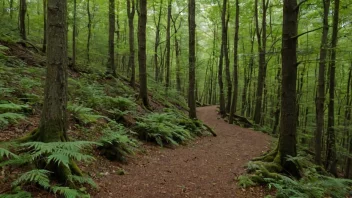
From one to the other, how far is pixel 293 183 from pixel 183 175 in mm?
2450

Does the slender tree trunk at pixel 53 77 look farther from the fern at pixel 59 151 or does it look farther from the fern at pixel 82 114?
the fern at pixel 82 114

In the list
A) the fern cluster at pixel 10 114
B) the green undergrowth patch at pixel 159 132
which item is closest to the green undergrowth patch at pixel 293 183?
the green undergrowth patch at pixel 159 132

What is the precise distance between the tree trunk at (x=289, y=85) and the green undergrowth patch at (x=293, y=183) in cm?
30

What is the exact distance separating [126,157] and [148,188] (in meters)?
1.74

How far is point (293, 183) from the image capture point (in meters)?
4.61

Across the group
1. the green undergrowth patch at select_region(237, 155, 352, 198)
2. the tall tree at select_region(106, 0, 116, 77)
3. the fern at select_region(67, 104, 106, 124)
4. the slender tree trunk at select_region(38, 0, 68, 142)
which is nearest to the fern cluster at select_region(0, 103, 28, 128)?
the slender tree trunk at select_region(38, 0, 68, 142)

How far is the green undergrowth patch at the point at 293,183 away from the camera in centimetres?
443

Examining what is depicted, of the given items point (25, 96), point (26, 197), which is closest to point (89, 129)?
point (25, 96)

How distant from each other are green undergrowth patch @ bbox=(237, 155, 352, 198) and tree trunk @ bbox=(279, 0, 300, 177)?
0.99ft

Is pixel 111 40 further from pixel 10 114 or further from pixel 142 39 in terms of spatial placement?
pixel 10 114

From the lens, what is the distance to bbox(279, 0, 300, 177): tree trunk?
595 centimetres

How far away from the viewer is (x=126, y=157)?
611cm

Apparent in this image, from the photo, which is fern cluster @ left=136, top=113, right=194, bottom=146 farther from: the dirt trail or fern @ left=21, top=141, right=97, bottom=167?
fern @ left=21, top=141, right=97, bottom=167

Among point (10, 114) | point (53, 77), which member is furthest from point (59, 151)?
point (53, 77)
